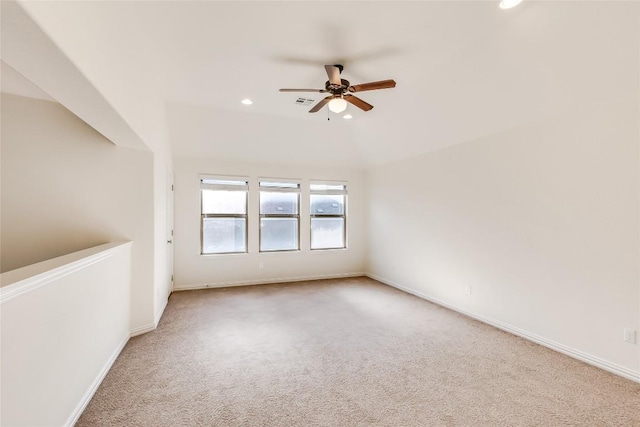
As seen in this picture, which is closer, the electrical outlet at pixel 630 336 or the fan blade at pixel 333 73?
the electrical outlet at pixel 630 336

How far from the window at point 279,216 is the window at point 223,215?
0.38 meters

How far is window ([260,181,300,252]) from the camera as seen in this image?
19.1 feet

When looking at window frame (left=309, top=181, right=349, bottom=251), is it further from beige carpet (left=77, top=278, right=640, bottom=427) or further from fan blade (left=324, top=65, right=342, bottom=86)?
fan blade (left=324, top=65, right=342, bottom=86)

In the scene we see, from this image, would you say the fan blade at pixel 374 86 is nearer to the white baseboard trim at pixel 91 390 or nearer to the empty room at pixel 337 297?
the empty room at pixel 337 297

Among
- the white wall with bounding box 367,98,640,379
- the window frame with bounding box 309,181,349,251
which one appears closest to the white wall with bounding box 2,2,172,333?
the window frame with bounding box 309,181,349,251

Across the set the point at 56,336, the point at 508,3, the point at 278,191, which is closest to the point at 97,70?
the point at 56,336

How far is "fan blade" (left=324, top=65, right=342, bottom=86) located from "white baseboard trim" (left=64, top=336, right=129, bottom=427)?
10.5ft

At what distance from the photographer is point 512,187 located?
3.40 m

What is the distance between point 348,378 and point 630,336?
7.96ft

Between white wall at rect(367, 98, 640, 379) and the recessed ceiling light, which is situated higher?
the recessed ceiling light

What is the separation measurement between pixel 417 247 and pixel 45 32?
4867 mm

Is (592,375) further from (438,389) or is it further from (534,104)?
(534,104)

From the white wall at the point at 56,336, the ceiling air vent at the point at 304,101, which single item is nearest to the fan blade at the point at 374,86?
the ceiling air vent at the point at 304,101

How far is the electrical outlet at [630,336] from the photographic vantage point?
243 centimetres
